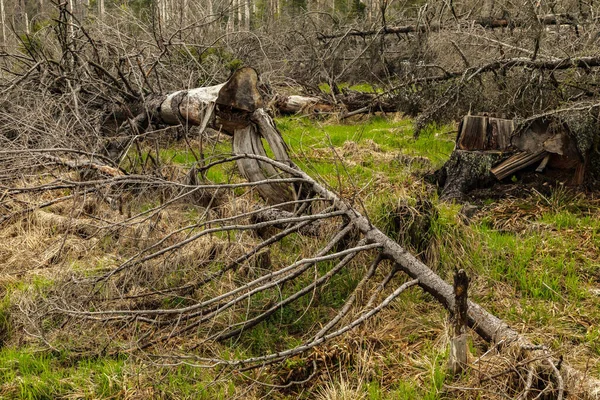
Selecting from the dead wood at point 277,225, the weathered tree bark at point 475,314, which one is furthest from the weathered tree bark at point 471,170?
the weathered tree bark at point 475,314

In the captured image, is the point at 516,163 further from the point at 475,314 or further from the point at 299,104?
the point at 299,104

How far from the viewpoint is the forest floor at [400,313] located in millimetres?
3293

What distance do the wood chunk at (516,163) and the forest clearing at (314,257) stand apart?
0.8 inches

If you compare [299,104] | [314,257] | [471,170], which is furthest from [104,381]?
[299,104]

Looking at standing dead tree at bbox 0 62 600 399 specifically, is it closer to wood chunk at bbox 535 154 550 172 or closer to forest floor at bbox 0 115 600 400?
forest floor at bbox 0 115 600 400

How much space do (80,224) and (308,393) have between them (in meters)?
2.95

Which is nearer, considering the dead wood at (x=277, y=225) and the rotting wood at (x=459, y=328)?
the rotting wood at (x=459, y=328)

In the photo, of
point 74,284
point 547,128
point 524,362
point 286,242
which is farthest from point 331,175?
point 524,362

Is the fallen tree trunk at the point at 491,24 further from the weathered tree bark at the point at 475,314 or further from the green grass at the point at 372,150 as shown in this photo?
the weathered tree bark at the point at 475,314

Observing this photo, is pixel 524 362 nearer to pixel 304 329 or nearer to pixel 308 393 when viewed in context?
pixel 308 393

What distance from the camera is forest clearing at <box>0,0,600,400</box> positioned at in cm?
334

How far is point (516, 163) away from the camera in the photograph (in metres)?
6.13

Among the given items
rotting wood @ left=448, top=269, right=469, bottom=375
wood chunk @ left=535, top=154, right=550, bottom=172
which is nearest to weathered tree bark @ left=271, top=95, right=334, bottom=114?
wood chunk @ left=535, top=154, right=550, bottom=172

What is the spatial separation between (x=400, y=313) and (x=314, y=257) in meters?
0.71
